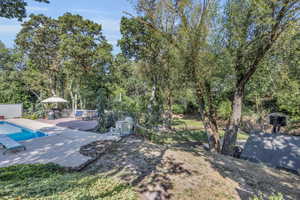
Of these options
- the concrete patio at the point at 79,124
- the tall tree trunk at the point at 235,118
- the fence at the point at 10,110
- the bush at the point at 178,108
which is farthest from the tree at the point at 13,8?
the bush at the point at 178,108

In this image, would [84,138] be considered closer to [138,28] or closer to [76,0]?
[76,0]

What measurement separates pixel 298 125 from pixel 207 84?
12.0 metres

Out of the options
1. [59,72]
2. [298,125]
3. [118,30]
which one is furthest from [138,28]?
[298,125]

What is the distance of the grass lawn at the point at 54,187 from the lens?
2.64 m

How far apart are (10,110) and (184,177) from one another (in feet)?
54.6

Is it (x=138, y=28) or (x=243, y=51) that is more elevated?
(x=138, y=28)

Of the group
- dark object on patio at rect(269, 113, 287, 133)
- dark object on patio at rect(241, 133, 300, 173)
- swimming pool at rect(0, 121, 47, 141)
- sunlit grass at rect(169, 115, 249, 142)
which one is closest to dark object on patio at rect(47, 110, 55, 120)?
swimming pool at rect(0, 121, 47, 141)

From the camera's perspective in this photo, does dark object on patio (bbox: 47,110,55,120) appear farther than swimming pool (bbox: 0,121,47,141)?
Yes

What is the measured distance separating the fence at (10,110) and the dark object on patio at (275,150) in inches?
699

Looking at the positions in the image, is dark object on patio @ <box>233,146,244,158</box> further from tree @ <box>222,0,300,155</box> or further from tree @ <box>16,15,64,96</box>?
tree @ <box>16,15,64,96</box>

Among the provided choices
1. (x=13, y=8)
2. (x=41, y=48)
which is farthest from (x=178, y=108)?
(x=13, y=8)

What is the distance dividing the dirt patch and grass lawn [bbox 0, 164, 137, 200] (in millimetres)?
425

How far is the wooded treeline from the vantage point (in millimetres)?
5613

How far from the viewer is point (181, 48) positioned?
6.01 meters
